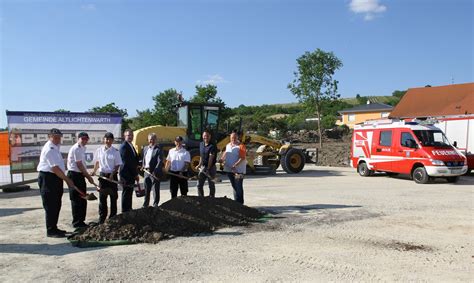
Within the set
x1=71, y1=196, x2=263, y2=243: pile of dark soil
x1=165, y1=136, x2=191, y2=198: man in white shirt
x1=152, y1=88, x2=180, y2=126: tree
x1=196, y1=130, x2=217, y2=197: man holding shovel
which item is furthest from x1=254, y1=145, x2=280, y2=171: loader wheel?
x1=152, y1=88, x2=180, y2=126: tree

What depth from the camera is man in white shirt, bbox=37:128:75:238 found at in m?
6.58

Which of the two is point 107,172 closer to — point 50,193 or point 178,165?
point 50,193

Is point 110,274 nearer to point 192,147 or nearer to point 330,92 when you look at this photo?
point 192,147

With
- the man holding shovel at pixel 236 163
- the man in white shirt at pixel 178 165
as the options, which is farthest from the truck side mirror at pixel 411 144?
the man in white shirt at pixel 178 165

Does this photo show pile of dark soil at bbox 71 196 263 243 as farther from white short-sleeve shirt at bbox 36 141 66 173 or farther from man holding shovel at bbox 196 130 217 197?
white short-sleeve shirt at bbox 36 141 66 173

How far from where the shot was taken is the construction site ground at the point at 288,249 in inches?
199

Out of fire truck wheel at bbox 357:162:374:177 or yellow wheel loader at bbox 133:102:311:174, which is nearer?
yellow wheel loader at bbox 133:102:311:174

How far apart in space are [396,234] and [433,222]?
4.73 feet

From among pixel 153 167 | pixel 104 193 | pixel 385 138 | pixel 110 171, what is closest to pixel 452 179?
pixel 385 138

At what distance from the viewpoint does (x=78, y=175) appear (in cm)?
737

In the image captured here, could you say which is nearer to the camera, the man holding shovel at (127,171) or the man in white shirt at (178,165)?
the man holding shovel at (127,171)

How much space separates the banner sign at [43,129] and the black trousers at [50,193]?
24.1 ft

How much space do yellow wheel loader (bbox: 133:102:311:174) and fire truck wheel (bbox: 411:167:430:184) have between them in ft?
16.2

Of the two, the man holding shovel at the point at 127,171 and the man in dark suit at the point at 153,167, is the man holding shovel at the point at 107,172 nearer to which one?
the man holding shovel at the point at 127,171
